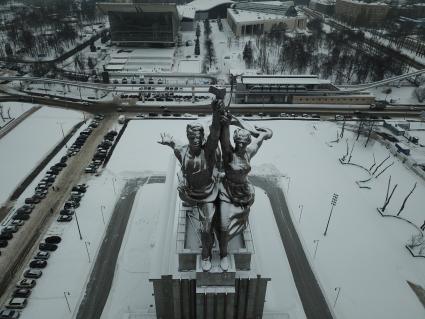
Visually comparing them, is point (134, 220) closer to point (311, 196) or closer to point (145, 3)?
point (311, 196)

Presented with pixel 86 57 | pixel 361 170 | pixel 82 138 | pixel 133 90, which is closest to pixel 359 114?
pixel 361 170

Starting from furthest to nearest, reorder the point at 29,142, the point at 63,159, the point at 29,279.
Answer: the point at 29,142 → the point at 63,159 → the point at 29,279

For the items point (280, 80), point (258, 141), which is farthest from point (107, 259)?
point (280, 80)

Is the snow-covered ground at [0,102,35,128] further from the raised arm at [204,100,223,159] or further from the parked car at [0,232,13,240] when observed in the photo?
the raised arm at [204,100,223,159]

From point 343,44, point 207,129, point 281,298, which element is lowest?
point 281,298

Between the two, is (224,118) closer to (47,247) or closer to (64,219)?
(47,247)

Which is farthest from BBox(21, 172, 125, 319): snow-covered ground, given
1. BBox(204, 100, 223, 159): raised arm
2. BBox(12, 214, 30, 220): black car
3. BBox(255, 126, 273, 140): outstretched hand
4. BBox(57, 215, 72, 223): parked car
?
BBox(255, 126, 273, 140): outstretched hand

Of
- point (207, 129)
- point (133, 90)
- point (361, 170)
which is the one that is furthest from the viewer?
point (133, 90)
